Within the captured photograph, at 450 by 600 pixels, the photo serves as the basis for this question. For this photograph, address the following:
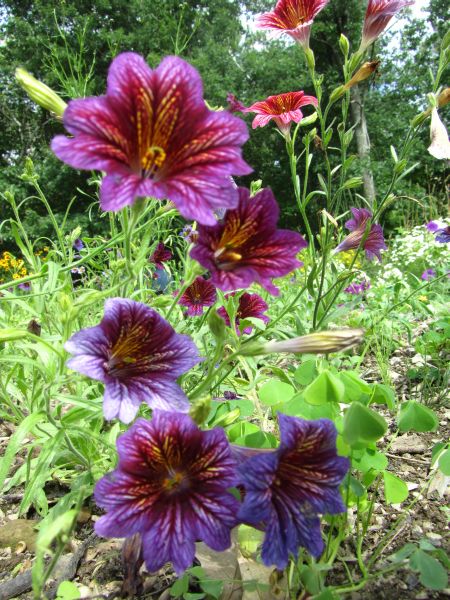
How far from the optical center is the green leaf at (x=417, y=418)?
1.19m

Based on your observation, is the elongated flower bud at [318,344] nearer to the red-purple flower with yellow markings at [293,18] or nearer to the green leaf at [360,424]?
the green leaf at [360,424]

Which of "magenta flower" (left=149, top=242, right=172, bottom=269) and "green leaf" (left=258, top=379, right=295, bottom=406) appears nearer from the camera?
"green leaf" (left=258, top=379, right=295, bottom=406)

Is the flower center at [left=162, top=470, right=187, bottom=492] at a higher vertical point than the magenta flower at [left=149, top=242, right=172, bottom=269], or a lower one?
lower

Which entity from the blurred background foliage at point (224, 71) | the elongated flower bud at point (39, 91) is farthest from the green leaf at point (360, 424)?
the blurred background foliage at point (224, 71)

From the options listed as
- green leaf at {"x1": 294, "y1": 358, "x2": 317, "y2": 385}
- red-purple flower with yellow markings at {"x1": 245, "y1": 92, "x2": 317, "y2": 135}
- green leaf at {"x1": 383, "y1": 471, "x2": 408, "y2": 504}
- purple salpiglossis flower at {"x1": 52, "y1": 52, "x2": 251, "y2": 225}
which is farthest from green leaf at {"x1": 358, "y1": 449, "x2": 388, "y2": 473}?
red-purple flower with yellow markings at {"x1": 245, "y1": 92, "x2": 317, "y2": 135}

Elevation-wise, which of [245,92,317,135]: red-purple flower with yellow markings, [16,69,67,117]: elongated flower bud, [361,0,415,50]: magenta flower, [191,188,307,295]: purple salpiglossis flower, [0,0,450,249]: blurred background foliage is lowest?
[191,188,307,295]: purple salpiglossis flower

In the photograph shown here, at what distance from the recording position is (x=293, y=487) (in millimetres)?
1002

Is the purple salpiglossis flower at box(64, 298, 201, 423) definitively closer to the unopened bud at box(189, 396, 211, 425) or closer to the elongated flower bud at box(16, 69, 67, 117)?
the unopened bud at box(189, 396, 211, 425)

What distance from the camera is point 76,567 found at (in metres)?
1.43

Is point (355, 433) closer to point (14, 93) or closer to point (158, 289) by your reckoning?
point (158, 289)

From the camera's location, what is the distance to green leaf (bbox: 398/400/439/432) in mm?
1189

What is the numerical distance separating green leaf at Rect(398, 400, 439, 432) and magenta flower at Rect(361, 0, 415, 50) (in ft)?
4.82

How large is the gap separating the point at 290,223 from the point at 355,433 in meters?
19.6

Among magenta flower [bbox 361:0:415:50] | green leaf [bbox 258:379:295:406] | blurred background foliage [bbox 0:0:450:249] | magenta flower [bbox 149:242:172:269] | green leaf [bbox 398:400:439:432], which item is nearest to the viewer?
green leaf [bbox 398:400:439:432]
